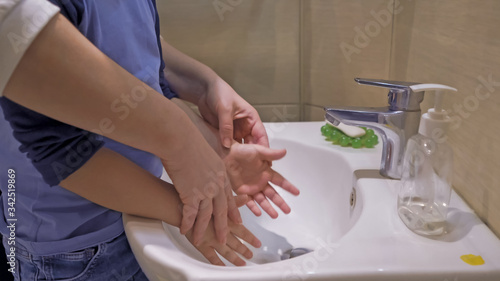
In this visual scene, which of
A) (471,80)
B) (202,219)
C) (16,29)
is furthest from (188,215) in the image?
(471,80)

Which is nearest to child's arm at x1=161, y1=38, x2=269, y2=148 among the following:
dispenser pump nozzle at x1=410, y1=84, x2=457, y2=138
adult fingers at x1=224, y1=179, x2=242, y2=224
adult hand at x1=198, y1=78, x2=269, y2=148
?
adult hand at x1=198, y1=78, x2=269, y2=148

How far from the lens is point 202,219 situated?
492 mm

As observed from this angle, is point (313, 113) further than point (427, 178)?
Yes

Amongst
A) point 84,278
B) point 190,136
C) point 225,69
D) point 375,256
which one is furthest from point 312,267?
point 225,69

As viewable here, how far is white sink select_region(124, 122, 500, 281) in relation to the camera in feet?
1.32

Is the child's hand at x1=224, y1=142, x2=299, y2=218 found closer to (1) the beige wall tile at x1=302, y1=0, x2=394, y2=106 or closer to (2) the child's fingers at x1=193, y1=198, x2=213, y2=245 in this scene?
(2) the child's fingers at x1=193, y1=198, x2=213, y2=245

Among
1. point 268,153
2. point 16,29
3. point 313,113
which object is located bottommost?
point 313,113

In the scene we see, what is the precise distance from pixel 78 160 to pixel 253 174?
0.89 ft

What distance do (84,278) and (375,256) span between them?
0.34m

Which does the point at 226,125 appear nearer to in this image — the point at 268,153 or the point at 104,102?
the point at 268,153

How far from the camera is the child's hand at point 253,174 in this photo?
62 centimetres

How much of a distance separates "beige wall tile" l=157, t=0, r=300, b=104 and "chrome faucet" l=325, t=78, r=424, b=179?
13.8 inches

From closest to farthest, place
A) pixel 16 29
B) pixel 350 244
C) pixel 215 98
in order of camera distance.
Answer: pixel 16 29, pixel 350 244, pixel 215 98

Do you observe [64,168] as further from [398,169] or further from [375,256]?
[398,169]
